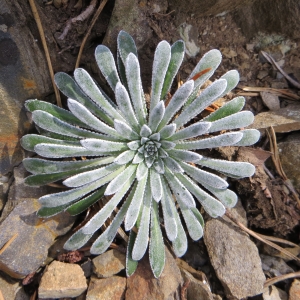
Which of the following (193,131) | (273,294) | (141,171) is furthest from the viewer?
(273,294)

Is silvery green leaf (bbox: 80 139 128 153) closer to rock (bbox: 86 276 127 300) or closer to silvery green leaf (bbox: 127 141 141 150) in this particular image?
silvery green leaf (bbox: 127 141 141 150)

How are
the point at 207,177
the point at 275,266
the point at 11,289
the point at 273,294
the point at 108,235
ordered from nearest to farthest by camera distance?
the point at 207,177 < the point at 108,235 < the point at 11,289 < the point at 273,294 < the point at 275,266

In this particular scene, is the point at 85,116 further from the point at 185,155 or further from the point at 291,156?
the point at 291,156

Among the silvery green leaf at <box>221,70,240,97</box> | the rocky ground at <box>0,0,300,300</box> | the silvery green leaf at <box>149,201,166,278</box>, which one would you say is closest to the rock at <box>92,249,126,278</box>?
the rocky ground at <box>0,0,300,300</box>

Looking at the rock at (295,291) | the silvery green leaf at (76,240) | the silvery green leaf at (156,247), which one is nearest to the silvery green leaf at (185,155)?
the silvery green leaf at (156,247)

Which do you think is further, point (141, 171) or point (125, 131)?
point (141, 171)

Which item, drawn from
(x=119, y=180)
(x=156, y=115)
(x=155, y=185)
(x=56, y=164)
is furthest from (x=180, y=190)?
(x=56, y=164)
